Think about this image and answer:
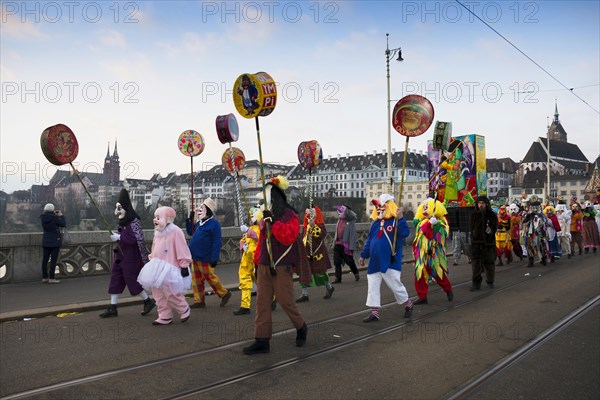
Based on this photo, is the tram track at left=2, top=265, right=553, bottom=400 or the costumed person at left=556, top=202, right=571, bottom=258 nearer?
the tram track at left=2, top=265, right=553, bottom=400

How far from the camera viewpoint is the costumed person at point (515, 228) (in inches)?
635

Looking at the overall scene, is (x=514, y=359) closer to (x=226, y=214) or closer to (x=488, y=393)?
(x=488, y=393)

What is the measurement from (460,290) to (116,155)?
129 meters

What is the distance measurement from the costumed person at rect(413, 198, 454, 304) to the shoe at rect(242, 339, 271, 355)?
155 inches

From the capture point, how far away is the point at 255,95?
6.99 m

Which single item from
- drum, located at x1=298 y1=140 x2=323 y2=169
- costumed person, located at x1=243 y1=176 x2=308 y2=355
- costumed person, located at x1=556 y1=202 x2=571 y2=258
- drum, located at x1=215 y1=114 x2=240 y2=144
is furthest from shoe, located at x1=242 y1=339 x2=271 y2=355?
costumed person, located at x1=556 y1=202 x2=571 y2=258

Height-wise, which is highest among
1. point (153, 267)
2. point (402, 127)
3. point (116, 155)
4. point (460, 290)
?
point (116, 155)

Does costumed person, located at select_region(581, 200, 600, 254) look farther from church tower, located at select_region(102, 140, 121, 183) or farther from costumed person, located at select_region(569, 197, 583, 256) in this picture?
church tower, located at select_region(102, 140, 121, 183)

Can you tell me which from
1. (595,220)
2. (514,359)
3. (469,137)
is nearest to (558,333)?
(514,359)

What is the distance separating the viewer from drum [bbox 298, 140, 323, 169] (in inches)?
435

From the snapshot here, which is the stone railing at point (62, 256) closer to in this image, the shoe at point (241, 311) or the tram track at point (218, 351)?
the shoe at point (241, 311)

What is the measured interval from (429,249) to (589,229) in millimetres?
15078

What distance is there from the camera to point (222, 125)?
29.6 feet

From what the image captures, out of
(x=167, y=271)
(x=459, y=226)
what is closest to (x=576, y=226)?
(x=459, y=226)
